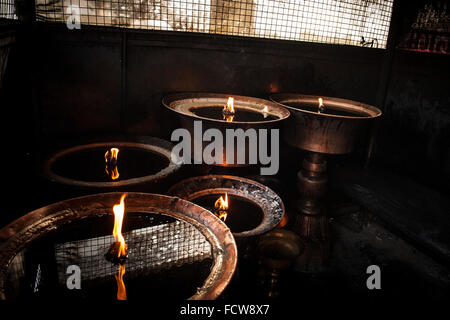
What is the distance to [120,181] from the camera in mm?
2748

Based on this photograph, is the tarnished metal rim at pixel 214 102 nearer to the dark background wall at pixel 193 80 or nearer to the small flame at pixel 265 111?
the small flame at pixel 265 111

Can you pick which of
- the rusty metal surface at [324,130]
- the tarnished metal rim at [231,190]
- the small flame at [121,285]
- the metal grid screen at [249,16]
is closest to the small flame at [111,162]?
the tarnished metal rim at [231,190]

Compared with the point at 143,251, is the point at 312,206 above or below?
below

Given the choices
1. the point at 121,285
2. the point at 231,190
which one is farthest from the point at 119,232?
the point at 231,190

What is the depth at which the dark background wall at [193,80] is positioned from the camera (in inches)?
153

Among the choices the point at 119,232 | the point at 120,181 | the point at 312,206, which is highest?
the point at 119,232

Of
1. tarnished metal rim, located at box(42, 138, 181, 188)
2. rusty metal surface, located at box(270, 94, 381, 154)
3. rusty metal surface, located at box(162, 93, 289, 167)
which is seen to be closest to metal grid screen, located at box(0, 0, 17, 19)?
tarnished metal rim, located at box(42, 138, 181, 188)

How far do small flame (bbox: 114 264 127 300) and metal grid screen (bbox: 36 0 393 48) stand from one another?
3451mm

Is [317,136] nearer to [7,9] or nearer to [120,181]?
[120,181]

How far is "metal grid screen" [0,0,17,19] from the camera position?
10.9 feet

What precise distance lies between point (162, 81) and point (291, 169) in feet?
9.42

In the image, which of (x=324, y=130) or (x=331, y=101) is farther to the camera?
(x=331, y=101)

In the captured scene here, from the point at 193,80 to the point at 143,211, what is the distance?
3.02 m

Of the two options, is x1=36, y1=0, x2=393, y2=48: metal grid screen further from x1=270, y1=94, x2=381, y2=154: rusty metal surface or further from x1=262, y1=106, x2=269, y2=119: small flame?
x1=270, y1=94, x2=381, y2=154: rusty metal surface
